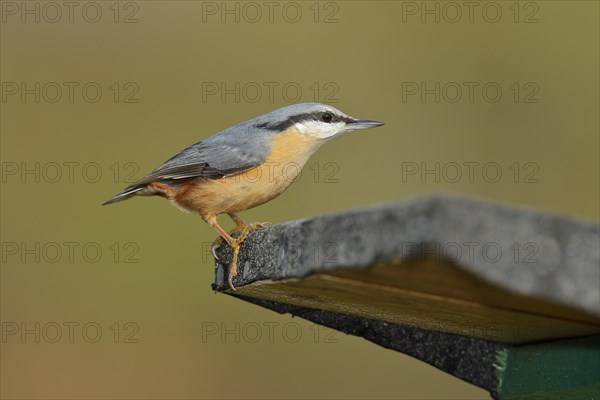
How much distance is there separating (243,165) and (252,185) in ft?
0.35

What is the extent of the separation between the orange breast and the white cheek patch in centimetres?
8

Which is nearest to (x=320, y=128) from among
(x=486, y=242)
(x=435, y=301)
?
(x=435, y=301)

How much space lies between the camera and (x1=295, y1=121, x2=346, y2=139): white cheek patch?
355 centimetres

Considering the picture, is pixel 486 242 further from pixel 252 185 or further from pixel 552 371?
pixel 252 185

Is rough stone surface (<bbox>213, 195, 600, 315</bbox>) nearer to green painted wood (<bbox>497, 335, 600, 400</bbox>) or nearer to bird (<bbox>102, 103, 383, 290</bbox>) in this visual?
green painted wood (<bbox>497, 335, 600, 400</bbox>)

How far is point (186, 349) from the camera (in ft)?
14.9

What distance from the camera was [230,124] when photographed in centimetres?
529

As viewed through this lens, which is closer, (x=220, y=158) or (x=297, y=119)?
(x=220, y=158)

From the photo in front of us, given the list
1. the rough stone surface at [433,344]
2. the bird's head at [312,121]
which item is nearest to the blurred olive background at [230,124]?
the bird's head at [312,121]

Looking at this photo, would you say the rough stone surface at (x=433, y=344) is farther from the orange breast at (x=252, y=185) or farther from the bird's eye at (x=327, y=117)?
the bird's eye at (x=327, y=117)

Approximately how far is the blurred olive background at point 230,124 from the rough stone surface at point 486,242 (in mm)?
3118

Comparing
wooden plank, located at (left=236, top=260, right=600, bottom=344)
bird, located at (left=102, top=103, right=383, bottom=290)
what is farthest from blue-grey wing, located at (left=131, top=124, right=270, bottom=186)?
wooden plank, located at (left=236, top=260, right=600, bottom=344)

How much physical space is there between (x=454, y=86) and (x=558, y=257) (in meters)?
3.99

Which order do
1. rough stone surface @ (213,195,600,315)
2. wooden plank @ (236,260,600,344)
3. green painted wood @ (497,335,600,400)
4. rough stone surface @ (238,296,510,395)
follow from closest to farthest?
1. rough stone surface @ (213,195,600,315)
2. wooden plank @ (236,260,600,344)
3. green painted wood @ (497,335,600,400)
4. rough stone surface @ (238,296,510,395)
